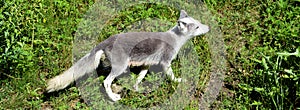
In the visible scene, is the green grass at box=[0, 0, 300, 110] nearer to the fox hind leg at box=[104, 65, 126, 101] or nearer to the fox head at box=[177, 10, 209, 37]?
the fox hind leg at box=[104, 65, 126, 101]

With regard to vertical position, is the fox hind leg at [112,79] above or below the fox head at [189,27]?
below

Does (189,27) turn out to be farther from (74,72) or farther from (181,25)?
(74,72)

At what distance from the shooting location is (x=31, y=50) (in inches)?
255

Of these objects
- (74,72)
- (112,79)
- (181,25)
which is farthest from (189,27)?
(74,72)

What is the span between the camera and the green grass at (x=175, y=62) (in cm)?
566

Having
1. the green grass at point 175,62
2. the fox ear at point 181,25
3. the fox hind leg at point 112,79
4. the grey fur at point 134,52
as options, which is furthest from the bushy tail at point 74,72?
the fox ear at point 181,25

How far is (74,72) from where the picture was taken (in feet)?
19.5

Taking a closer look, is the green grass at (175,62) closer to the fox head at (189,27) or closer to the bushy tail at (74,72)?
the bushy tail at (74,72)

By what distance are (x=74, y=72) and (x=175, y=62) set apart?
52.7 inches

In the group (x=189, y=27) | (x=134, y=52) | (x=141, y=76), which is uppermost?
(x=189, y=27)

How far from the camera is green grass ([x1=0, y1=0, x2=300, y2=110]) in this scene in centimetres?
566

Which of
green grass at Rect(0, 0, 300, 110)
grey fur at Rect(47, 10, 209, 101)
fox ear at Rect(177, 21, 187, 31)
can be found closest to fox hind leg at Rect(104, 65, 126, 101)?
grey fur at Rect(47, 10, 209, 101)

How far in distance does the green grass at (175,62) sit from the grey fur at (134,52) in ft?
0.60

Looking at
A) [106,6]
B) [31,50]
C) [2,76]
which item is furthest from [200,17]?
[2,76]
